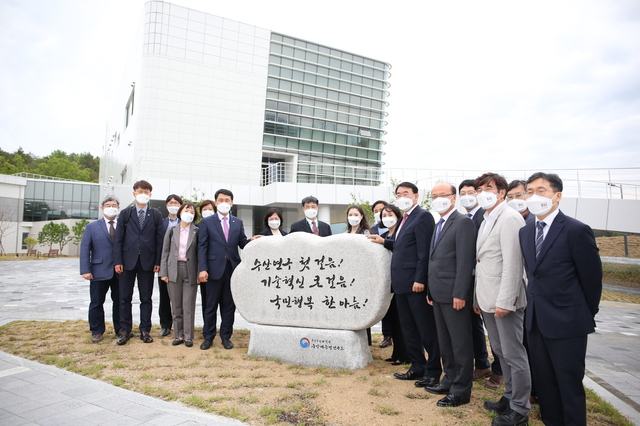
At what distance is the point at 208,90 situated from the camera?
26000 mm

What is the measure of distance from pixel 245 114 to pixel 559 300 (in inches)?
1029

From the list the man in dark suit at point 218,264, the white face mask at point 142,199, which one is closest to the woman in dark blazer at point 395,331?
the man in dark suit at point 218,264

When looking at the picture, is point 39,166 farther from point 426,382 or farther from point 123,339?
point 426,382

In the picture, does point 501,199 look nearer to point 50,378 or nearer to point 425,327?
point 425,327

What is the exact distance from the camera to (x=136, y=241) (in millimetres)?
5902

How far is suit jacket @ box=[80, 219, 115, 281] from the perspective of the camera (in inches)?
228

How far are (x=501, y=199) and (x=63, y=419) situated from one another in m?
4.17

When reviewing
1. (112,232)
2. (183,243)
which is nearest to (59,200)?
(112,232)

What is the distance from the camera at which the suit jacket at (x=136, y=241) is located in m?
5.86

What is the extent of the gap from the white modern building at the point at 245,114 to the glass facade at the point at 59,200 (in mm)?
13656

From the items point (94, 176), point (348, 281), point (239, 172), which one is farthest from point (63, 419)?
point (94, 176)

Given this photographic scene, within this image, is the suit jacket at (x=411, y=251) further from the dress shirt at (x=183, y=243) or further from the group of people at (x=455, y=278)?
the dress shirt at (x=183, y=243)

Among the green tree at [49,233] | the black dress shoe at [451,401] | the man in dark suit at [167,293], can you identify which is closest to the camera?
the black dress shoe at [451,401]

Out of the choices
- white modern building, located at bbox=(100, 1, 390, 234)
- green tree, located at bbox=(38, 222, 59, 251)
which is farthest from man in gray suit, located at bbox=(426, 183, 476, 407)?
green tree, located at bbox=(38, 222, 59, 251)
